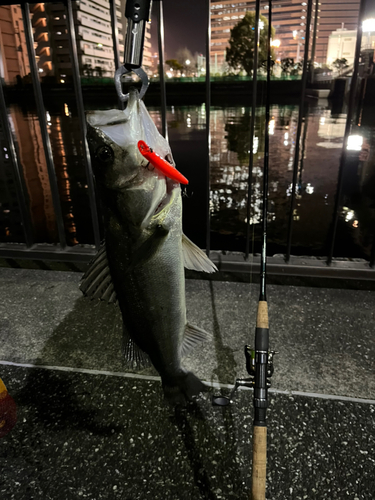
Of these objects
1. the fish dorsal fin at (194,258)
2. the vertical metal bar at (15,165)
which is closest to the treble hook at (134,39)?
the fish dorsal fin at (194,258)

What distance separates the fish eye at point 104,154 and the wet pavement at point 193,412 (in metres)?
1.61

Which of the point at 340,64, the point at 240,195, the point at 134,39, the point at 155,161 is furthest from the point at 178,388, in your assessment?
the point at 340,64

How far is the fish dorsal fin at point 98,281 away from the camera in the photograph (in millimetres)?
1644

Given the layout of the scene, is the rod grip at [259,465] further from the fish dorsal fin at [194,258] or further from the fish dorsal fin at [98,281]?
the fish dorsal fin at [98,281]

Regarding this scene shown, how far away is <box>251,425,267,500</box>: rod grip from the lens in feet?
4.38

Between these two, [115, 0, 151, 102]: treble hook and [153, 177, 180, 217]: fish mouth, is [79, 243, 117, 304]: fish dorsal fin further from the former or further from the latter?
[115, 0, 151, 102]: treble hook

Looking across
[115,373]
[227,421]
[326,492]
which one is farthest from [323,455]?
[115,373]

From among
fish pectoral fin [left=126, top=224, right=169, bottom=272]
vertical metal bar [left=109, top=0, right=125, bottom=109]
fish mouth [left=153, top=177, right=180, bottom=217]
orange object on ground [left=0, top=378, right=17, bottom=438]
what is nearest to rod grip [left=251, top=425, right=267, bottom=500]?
fish pectoral fin [left=126, top=224, right=169, bottom=272]

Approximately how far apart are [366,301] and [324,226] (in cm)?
406

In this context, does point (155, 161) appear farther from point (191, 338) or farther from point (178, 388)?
point (178, 388)

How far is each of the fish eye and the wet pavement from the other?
5.28 feet

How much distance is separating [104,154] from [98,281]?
1.99 ft

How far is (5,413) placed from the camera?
2141 millimetres

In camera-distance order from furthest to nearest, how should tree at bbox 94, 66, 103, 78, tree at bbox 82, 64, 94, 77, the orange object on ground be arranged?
tree at bbox 82, 64, 94, 77, tree at bbox 94, 66, 103, 78, the orange object on ground
